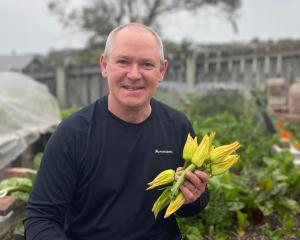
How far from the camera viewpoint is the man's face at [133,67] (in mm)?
2254

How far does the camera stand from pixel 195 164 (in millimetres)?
2107

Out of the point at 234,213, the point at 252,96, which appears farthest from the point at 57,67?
the point at 234,213

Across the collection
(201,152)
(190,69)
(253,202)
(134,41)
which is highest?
(134,41)

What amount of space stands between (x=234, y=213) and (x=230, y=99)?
11.6 ft

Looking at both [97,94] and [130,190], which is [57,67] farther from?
[130,190]

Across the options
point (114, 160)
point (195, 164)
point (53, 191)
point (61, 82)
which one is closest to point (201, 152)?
point (195, 164)

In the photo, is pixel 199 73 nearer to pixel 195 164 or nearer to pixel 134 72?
pixel 134 72

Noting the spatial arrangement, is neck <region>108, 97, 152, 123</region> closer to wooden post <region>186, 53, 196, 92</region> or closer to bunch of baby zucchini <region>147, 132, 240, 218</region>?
bunch of baby zucchini <region>147, 132, 240, 218</region>

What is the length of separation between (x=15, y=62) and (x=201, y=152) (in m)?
10.3

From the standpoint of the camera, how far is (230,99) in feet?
22.2

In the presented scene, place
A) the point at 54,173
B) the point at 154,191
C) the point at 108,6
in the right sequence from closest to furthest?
the point at 54,173 → the point at 154,191 → the point at 108,6

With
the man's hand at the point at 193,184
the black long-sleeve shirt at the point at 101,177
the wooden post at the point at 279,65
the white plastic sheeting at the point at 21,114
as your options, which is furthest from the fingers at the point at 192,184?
the wooden post at the point at 279,65

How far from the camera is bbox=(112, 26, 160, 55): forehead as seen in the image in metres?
2.25

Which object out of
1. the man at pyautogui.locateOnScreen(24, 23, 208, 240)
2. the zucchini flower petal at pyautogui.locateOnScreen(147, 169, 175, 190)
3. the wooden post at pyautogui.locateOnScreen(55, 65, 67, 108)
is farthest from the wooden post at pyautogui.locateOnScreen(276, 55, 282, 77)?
the zucchini flower petal at pyautogui.locateOnScreen(147, 169, 175, 190)
